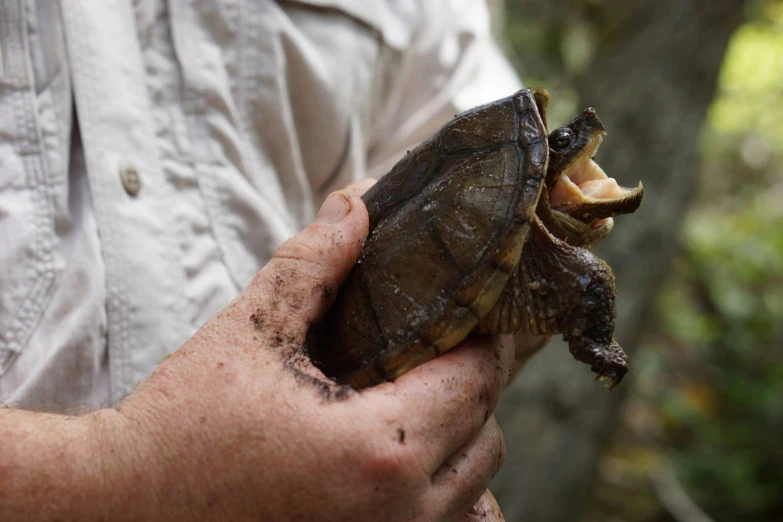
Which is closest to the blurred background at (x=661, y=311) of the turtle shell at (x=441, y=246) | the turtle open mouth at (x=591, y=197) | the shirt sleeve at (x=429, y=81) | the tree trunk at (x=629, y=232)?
the tree trunk at (x=629, y=232)

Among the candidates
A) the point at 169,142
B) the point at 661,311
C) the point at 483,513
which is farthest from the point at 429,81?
the point at 661,311

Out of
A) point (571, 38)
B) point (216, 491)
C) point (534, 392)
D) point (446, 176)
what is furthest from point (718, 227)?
point (216, 491)

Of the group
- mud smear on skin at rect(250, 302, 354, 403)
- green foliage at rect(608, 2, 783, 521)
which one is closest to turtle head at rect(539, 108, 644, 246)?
mud smear on skin at rect(250, 302, 354, 403)

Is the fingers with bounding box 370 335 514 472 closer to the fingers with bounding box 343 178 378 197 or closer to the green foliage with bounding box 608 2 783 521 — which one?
the fingers with bounding box 343 178 378 197

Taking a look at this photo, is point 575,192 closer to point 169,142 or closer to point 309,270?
point 309,270

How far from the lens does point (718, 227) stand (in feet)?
23.1

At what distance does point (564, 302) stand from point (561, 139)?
335 mm

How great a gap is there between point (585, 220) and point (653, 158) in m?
2.33

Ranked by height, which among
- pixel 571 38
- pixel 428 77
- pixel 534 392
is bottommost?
pixel 534 392

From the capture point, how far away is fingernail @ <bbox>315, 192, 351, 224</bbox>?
1202 millimetres

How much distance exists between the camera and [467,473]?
104 centimetres

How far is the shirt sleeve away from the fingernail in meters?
0.62

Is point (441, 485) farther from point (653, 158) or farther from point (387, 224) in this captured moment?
point (653, 158)

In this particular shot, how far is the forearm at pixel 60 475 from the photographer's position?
886mm
